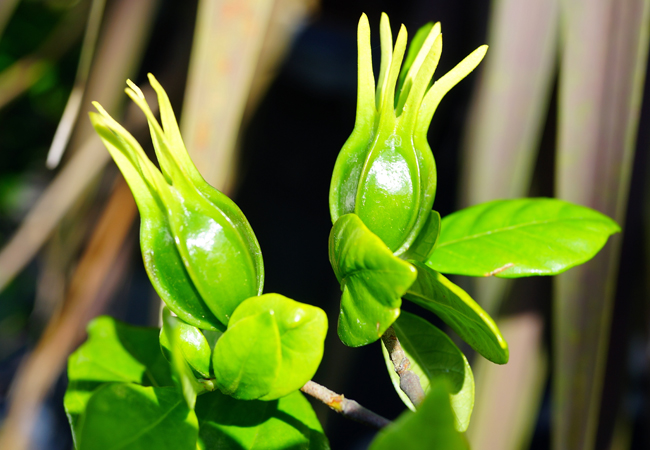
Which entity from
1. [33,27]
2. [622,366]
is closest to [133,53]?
[622,366]

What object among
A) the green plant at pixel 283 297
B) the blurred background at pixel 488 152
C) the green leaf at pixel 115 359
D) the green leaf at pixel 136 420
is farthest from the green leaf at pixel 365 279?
the blurred background at pixel 488 152

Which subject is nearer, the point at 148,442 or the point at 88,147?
the point at 148,442

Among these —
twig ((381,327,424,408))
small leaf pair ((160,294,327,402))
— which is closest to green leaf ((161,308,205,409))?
small leaf pair ((160,294,327,402))

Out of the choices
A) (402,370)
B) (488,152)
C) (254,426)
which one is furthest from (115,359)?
(488,152)

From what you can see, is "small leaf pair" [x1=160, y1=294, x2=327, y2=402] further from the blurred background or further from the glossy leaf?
the blurred background

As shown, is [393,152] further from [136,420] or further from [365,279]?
[136,420]

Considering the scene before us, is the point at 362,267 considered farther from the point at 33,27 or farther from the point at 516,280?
the point at 33,27
